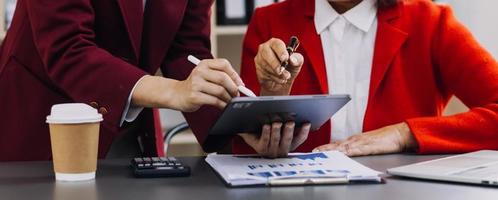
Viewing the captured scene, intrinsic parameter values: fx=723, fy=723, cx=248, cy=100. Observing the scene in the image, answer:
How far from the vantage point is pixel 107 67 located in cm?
124

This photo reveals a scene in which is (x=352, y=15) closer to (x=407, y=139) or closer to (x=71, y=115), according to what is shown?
Answer: (x=407, y=139)

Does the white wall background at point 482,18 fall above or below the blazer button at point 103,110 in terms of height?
above

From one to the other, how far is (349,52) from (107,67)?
830 mm

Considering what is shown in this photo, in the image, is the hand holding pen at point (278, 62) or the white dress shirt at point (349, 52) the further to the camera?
the white dress shirt at point (349, 52)

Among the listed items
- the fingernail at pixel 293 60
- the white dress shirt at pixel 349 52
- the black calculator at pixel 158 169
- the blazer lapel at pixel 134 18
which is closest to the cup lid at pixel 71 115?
the black calculator at pixel 158 169

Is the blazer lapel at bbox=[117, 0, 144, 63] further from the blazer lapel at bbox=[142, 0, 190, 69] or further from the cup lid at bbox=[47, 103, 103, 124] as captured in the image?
the cup lid at bbox=[47, 103, 103, 124]

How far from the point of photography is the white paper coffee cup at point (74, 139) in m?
1.08

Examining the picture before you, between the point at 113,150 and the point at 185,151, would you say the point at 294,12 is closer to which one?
the point at 113,150

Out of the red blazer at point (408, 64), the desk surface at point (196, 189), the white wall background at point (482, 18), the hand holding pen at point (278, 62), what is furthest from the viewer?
the white wall background at point (482, 18)

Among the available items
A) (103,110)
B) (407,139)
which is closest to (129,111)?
(103,110)

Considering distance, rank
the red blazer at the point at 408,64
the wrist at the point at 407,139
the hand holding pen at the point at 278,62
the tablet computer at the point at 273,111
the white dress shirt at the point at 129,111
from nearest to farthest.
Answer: the tablet computer at the point at 273,111 → the white dress shirt at the point at 129,111 → the hand holding pen at the point at 278,62 → the wrist at the point at 407,139 → the red blazer at the point at 408,64

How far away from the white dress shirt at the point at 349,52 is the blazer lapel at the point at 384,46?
0.09 feet

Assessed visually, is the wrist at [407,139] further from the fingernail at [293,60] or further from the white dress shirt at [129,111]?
the white dress shirt at [129,111]

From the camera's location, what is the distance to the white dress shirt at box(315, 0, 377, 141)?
Result: 185cm
